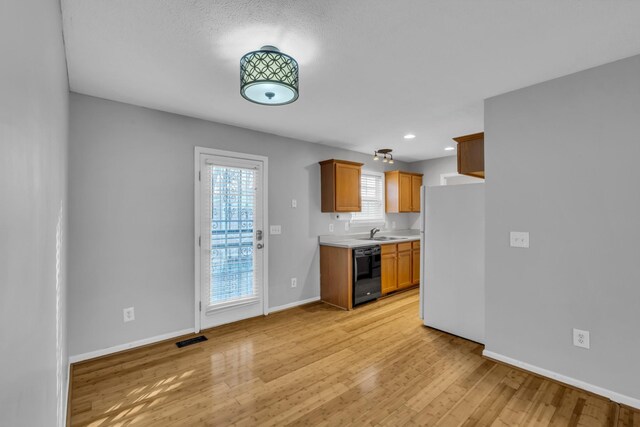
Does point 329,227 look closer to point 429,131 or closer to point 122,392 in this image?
point 429,131

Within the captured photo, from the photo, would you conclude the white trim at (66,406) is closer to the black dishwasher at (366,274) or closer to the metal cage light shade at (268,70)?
the metal cage light shade at (268,70)

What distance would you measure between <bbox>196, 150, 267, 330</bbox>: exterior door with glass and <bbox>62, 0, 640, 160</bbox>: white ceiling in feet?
2.61

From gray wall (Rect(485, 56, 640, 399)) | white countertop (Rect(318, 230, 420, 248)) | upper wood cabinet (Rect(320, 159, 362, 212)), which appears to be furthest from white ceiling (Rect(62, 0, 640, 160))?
white countertop (Rect(318, 230, 420, 248))

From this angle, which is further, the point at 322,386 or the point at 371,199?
the point at 371,199

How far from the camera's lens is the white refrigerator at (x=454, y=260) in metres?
3.12

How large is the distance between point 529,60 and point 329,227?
3.25 meters

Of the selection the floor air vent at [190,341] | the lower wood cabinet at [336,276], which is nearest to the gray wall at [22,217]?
the floor air vent at [190,341]

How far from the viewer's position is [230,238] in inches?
145

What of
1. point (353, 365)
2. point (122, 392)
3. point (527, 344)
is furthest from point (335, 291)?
point (122, 392)

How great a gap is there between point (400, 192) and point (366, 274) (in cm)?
201

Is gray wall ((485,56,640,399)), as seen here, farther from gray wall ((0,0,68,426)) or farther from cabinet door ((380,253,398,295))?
gray wall ((0,0,68,426))

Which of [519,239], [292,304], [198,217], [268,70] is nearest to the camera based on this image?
[268,70]

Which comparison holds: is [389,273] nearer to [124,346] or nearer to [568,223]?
[568,223]

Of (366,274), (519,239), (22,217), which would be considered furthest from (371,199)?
(22,217)
